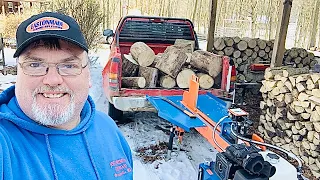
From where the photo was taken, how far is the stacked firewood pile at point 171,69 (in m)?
5.52

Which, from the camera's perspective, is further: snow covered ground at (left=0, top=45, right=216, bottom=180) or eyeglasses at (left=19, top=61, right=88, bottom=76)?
snow covered ground at (left=0, top=45, right=216, bottom=180)

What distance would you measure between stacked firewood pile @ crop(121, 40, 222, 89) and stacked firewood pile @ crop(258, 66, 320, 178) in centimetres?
98

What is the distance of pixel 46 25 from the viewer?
140cm

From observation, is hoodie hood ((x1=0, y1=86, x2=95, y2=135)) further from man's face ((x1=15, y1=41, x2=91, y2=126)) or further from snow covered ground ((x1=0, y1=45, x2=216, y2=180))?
snow covered ground ((x1=0, y1=45, x2=216, y2=180))

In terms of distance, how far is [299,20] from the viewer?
2230 cm

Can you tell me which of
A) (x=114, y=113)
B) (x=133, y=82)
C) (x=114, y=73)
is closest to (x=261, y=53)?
(x=133, y=82)

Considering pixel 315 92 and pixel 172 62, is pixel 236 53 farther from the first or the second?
pixel 315 92

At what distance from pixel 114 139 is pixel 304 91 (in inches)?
153

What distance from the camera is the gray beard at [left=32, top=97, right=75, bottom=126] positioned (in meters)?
1.39

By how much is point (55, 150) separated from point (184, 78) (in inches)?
165

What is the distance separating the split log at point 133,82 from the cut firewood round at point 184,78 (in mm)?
594

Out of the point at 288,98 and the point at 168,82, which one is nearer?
the point at 288,98

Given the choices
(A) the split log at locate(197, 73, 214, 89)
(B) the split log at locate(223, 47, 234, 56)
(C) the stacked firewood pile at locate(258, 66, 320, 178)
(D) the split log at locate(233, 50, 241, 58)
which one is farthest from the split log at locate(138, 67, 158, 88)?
(D) the split log at locate(233, 50, 241, 58)

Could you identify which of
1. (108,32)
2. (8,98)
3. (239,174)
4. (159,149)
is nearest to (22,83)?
(8,98)
